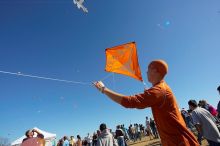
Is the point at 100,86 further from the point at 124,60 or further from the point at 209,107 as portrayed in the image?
the point at 209,107

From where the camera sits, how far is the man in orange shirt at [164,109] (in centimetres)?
260

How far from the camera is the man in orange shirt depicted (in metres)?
2.60

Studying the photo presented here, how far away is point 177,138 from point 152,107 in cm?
46

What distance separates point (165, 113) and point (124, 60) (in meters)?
2.99

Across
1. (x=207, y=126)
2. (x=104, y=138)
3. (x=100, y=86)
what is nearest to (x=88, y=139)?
(x=104, y=138)

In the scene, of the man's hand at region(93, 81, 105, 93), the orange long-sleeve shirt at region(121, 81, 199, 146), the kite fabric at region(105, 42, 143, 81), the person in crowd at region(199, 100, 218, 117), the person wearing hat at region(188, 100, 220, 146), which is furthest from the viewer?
the person in crowd at region(199, 100, 218, 117)

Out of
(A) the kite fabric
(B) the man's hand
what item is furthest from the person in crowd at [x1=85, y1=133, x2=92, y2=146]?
(B) the man's hand

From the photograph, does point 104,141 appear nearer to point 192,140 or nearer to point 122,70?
point 122,70

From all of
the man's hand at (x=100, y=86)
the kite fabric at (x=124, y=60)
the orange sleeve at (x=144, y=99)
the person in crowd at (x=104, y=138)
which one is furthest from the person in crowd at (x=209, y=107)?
the man's hand at (x=100, y=86)

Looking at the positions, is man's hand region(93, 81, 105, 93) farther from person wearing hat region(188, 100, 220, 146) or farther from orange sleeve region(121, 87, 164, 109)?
person wearing hat region(188, 100, 220, 146)

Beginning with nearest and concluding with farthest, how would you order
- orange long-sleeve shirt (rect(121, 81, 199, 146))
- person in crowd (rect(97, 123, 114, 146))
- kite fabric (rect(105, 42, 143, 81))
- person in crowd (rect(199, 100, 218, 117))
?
1. orange long-sleeve shirt (rect(121, 81, 199, 146))
2. kite fabric (rect(105, 42, 143, 81))
3. person in crowd (rect(97, 123, 114, 146))
4. person in crowd (rect(199, 100, 218, 117))

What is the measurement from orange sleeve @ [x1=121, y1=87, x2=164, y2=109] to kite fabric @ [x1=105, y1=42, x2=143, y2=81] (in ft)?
8.00

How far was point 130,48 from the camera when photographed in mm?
5734

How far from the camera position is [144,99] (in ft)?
8.59
